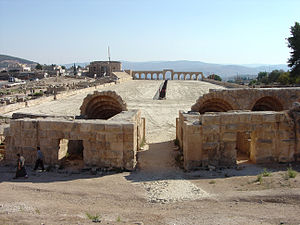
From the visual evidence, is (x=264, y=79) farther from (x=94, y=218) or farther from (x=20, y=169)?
(x=94, y=218)

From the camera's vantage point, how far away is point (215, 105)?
14.5m

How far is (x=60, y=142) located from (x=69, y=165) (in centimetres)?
90

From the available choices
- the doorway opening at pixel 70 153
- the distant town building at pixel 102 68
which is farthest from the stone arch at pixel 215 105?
the distant town building at pixel 102 68

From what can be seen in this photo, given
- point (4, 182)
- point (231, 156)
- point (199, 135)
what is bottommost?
point (4, 182)

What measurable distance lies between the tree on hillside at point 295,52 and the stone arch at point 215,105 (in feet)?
83.3

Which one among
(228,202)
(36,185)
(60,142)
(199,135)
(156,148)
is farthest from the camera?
(156,148)

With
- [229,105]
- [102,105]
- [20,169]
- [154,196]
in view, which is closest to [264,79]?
[229,105]

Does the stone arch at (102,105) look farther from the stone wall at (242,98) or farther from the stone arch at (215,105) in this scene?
the stone arch at (215,105)

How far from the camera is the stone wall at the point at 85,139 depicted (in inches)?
366

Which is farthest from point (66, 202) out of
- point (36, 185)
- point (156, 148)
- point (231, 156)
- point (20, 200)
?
point (156, 148)

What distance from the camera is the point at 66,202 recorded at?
7172mm

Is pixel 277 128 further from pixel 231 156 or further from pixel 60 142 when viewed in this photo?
pixel 60 142

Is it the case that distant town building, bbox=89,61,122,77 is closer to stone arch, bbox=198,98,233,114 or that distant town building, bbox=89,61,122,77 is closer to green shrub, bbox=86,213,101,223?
stone arch, bbox=198,98,233,114

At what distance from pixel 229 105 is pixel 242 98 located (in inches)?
28.9
